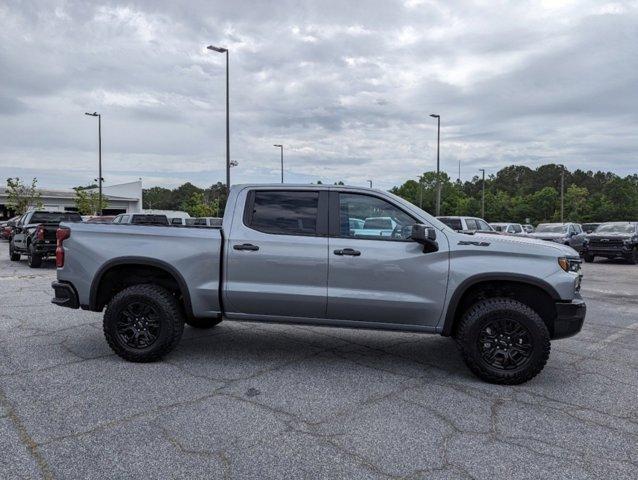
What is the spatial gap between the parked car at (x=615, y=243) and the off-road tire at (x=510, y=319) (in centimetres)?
1741

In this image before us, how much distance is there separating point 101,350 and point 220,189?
13769cm

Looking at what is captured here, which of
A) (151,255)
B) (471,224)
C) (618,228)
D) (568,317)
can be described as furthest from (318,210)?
(618,228)

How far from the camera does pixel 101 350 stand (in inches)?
219

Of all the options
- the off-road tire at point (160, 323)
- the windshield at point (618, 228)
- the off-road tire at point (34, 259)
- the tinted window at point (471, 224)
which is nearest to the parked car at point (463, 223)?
the tinted window at point (471, 224)

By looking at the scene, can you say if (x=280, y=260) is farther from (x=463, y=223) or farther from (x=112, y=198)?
(x=112, y=198)

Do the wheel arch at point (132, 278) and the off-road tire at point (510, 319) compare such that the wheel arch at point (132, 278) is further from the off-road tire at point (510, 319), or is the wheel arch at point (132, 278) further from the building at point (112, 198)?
the building at point (112, 198)

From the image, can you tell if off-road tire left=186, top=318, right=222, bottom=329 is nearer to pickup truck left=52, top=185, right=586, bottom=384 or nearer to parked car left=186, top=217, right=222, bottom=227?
pickup truck left=52, top=185, right=586, bottom=384

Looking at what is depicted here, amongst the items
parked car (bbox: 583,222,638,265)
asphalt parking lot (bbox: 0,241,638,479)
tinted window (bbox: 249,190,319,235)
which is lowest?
asphalt parking lot (bbox: 0,241,638,479)

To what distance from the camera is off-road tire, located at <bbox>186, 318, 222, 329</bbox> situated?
636 centimetres

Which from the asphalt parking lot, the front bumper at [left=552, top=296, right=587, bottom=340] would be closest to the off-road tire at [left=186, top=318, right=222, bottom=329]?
the asphalt parking lot

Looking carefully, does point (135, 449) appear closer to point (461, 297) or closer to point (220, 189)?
point (461, 297)

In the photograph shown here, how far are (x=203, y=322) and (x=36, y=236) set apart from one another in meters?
10.8

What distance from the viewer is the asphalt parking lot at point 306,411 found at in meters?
3.11

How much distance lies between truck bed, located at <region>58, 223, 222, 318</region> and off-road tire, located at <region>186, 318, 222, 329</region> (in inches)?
50.0
